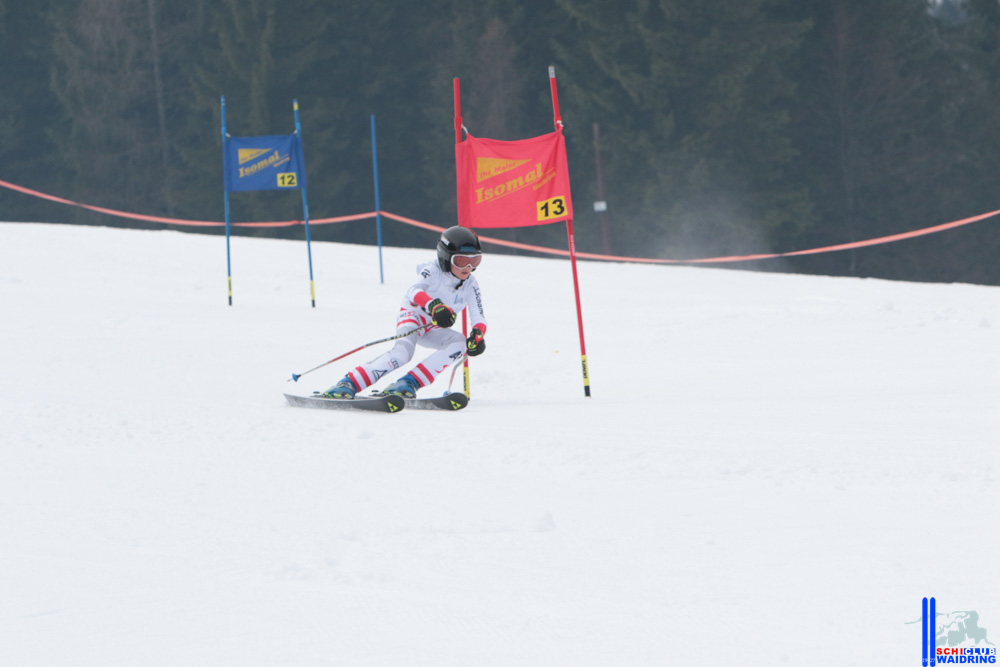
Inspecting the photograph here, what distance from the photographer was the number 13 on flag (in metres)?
7.36

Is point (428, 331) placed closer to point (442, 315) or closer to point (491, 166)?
point (442, 315)

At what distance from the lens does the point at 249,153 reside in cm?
1245

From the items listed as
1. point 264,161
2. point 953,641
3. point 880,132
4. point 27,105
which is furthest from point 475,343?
point 27,105

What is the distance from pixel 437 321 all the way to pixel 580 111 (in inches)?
1042

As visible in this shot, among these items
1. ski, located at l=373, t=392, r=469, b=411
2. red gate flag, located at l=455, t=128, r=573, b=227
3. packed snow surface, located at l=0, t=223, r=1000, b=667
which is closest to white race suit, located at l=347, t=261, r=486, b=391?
ski, located at l=373, t=392, r=469, b=411

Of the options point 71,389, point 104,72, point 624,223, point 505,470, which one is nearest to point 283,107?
point 104,72

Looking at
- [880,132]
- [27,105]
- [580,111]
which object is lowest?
[880,132]

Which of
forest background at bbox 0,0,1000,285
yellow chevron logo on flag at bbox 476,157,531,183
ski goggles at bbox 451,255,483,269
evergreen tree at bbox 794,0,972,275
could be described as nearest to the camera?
ski goggles at bbox 451,255,483,269

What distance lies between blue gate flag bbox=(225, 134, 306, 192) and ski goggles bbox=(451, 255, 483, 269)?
602 cm

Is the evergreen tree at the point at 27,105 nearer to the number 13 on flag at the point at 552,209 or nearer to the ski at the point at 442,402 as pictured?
the number 13 on flag at the point at 552,209

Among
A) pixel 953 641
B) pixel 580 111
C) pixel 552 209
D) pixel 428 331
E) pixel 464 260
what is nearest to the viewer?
pixel 953 641

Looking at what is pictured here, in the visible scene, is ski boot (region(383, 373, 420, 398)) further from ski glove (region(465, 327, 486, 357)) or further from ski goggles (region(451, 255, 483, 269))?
ski goggles (region(451, 255, 483, 269))

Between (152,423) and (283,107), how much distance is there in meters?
29.9

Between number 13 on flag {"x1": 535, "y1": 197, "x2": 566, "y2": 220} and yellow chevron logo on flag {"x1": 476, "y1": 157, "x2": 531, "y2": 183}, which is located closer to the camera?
number 13 on flag {"x1": 535, "y1": 197, "x2": 566, "y2": 220}
